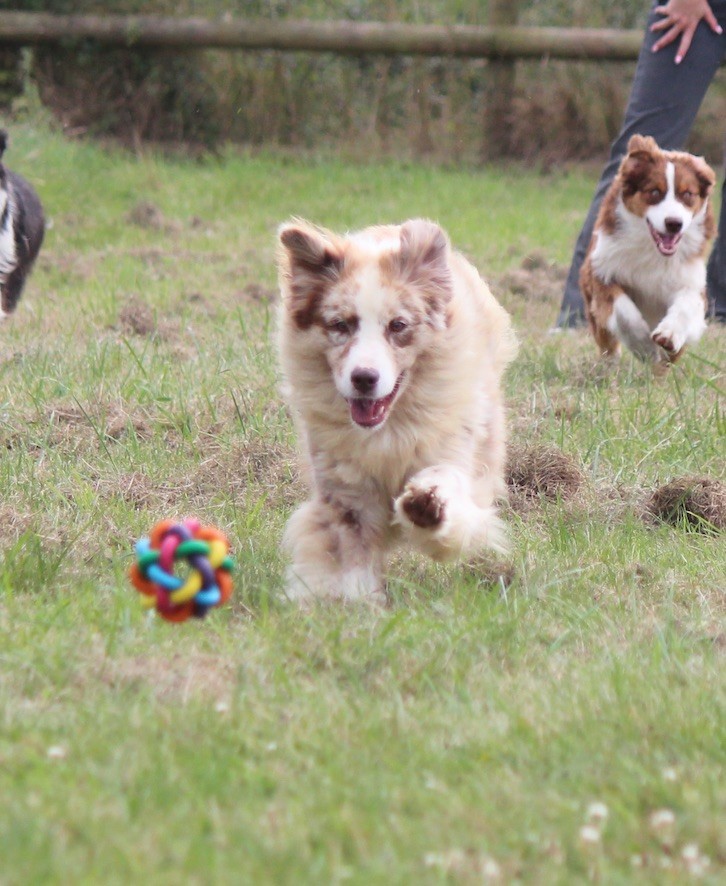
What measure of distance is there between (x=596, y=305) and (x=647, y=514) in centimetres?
235

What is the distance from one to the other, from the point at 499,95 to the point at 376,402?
10521 mm

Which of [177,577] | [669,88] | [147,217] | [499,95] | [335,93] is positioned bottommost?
[335,93]

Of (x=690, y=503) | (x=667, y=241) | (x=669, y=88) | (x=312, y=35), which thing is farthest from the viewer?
(x=312, y=35)

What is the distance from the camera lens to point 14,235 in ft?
24.1

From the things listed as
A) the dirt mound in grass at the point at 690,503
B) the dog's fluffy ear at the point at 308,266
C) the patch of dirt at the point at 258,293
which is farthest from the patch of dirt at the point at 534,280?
the dog's fluffy ear at the point at 308,266

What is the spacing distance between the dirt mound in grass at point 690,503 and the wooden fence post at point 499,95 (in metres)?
9.76

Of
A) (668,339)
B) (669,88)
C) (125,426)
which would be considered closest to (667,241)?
(668,339)

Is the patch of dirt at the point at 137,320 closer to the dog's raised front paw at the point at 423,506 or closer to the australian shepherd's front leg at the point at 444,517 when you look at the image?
the australian shepherd's front leg at the point at 444,517

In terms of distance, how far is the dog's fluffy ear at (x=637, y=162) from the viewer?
622 cm

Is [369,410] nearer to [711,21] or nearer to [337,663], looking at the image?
[337,663]

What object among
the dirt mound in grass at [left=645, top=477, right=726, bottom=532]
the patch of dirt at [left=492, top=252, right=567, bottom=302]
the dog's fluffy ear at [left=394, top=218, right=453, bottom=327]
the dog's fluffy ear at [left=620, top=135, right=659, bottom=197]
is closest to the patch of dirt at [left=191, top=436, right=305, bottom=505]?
the dog's fluffy ear at [left=394, top=218, right=453, bottom=327]

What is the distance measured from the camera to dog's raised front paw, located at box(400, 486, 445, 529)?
3359mm

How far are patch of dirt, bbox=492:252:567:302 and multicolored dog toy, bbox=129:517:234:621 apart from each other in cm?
559

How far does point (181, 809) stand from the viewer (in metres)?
2.18
